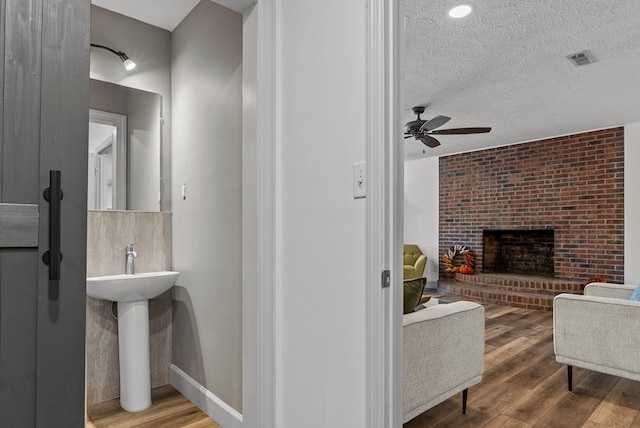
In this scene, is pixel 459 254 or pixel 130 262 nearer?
pixel 130 262

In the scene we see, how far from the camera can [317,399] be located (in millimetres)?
1439

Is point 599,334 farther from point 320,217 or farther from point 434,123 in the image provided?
point 434,123

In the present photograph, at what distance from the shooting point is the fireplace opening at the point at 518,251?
20.6 ft

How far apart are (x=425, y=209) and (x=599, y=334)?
16.4ft

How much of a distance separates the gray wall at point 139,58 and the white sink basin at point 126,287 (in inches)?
23.0

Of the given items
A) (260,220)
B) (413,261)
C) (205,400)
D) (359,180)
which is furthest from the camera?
(413,261)

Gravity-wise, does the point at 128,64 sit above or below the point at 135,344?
above

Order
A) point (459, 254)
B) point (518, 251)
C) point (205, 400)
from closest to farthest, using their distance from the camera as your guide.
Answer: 1. point (205, 400)
2. point (518, 251)
3. point (459, 254)

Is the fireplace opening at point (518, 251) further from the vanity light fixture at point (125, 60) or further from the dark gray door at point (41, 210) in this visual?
the dark gray door at point (41, 210)

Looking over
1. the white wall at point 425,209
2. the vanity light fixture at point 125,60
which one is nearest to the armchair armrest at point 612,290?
the white wall at point 425,209

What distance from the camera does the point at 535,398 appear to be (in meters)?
2.56

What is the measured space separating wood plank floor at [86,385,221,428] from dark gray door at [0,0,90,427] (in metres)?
1.07

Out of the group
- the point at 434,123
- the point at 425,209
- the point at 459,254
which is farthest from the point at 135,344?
the point at 425,209

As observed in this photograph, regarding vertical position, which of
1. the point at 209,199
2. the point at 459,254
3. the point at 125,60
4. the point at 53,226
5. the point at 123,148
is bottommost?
the point at 459,254
